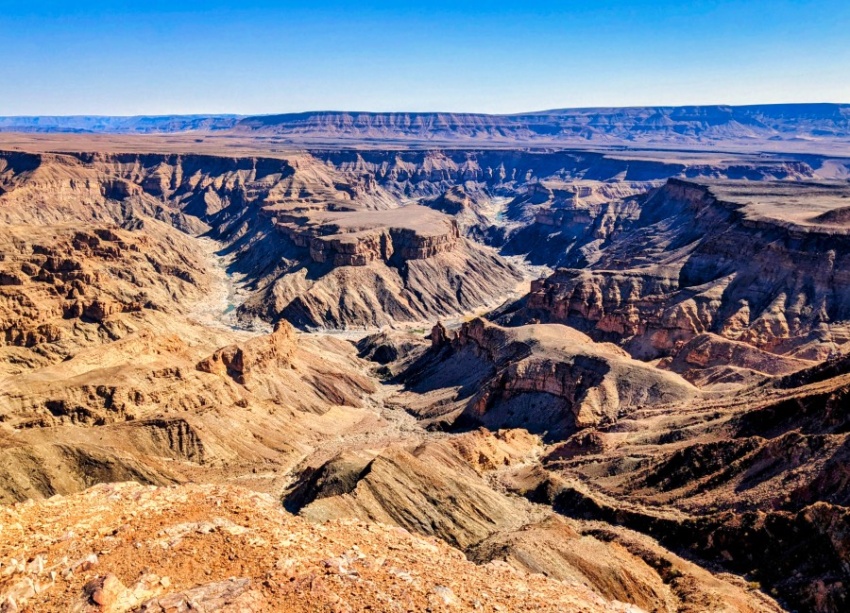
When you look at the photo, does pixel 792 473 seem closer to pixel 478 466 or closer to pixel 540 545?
pixel 540 545

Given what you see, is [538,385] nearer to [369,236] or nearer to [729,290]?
[729,290]

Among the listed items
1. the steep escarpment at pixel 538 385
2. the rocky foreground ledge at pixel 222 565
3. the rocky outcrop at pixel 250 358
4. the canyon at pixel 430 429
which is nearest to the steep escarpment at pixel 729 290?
the canyon at pixel 430 429

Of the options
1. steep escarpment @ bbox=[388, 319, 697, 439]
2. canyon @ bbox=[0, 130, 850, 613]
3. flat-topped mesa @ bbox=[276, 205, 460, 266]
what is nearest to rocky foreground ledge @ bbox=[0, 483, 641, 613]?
canyon @ bbox=[0, 130, 850, 613]

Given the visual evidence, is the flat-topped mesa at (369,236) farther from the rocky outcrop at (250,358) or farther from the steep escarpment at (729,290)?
the rocky outcrop at (250,358)

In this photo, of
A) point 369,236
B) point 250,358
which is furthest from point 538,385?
point 369,236

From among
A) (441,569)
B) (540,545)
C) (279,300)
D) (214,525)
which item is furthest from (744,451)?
(279,300)

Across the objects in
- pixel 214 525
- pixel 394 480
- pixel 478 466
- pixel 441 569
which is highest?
pixel 214 525
